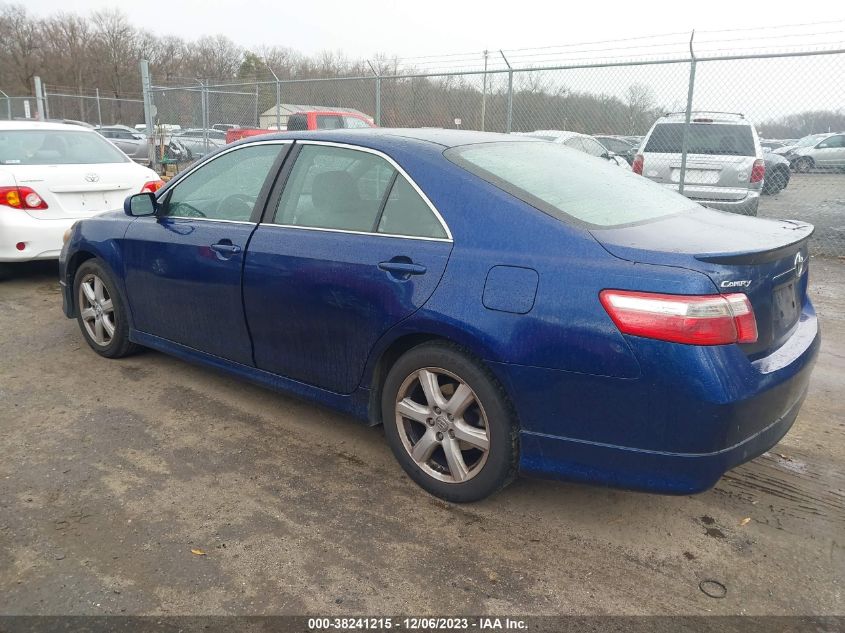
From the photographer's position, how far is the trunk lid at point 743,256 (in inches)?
95.7

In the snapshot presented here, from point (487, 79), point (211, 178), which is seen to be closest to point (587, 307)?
point (211, 178)

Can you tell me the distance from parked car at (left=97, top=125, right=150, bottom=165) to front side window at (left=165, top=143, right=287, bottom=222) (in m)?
18.5

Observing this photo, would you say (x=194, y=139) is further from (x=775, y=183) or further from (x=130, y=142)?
(x=775, y=183)

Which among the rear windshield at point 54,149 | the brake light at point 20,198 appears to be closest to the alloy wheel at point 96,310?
the brake light at point 20,198

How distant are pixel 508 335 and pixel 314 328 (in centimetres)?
108

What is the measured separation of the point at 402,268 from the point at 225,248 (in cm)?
120

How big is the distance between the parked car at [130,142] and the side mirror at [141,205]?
18.3 m

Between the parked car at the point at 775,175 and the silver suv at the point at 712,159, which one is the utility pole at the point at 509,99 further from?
the parked car at the point at 775,175

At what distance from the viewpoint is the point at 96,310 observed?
15.5 ft

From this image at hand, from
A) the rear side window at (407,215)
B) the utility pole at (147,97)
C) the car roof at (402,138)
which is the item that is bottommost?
the rear side window at (407,215)

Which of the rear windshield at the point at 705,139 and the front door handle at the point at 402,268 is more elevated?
the rear windshield at the point at 705,139

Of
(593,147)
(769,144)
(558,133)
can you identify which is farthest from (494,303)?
(769,144)

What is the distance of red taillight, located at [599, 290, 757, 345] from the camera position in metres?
2.35

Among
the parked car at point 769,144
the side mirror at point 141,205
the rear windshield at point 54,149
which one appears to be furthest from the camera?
the parked car at point 769,144
